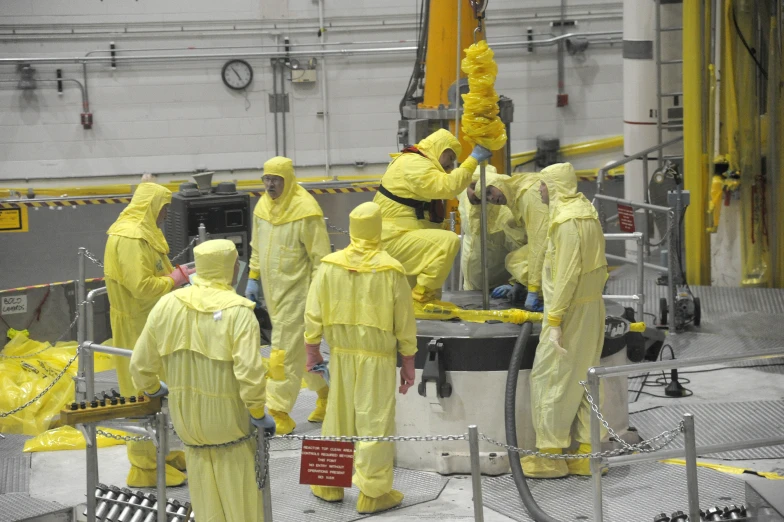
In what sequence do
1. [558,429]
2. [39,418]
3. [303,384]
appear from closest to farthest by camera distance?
[558,429]
[39,418]
[303,384]

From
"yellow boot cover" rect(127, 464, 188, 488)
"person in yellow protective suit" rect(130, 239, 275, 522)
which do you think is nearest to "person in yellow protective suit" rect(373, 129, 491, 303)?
"yellow boot cover" rect(127, 464, 188, 488)

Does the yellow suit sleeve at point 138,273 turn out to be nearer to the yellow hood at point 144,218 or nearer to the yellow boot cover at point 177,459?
the yellow hood at point 144,218

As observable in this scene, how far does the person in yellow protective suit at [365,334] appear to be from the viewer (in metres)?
5.66

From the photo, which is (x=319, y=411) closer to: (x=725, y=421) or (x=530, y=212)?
(x=530, y=212)

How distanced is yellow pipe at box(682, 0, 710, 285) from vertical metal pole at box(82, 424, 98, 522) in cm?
640

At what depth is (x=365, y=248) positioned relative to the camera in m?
5.73

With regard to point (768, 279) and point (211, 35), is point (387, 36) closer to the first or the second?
point (211, 35)

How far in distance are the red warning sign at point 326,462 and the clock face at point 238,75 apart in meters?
8.52

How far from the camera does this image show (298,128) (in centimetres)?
1331

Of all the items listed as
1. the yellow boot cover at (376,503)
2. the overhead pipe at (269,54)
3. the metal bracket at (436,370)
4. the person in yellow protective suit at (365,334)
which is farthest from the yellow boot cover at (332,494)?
the overhead pipe at (269,54)

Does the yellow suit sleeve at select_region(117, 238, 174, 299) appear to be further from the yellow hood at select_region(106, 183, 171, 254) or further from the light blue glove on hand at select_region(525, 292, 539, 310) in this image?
the light blue glove on hand at select_region(525, 292, 539, 310)

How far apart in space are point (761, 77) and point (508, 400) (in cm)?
509

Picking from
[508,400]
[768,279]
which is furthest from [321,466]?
[768,279]

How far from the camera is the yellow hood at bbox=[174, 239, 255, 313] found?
4.86 meters
